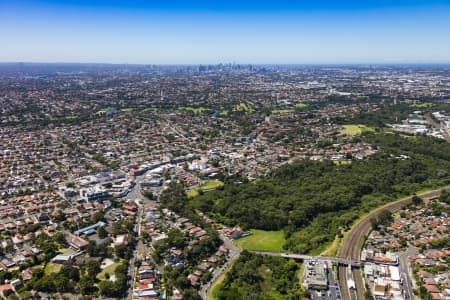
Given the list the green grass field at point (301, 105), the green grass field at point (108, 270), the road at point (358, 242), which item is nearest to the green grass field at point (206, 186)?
the green grass field at point (108, 270)

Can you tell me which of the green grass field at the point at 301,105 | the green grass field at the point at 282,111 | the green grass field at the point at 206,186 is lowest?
the green grass field at the point at 206,186

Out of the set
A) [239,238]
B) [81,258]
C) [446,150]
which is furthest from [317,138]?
[81,258]

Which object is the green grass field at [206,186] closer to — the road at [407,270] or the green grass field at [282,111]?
the road at [407,270]

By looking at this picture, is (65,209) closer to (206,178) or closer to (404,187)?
(206,178)

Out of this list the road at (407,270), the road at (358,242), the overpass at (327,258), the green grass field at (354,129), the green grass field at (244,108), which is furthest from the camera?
the green grass field at (244,108)

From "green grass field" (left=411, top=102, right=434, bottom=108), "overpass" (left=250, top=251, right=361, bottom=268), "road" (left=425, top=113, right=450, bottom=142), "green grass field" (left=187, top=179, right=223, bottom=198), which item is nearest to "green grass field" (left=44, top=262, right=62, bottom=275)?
"overpass" (left=250, top=251, right=361, bottom=268)

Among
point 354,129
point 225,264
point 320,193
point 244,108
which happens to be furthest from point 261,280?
point 244,108
